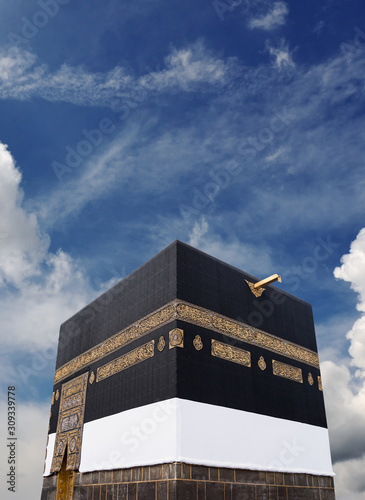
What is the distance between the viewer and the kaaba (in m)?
8.18

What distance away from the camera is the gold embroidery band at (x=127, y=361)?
9.30 meters

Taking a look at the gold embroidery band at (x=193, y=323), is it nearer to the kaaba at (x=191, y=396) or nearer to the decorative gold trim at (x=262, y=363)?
the kaaba at (x=191, y=396)

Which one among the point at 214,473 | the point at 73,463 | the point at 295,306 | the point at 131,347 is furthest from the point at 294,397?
the point at 73,463

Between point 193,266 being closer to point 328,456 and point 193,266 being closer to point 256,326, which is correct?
point 256,326

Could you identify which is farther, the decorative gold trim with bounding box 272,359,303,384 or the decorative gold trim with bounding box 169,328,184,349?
the decorative gold trim with bounding box 272,359,303,384

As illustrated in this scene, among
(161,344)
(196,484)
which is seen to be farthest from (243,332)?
(196,484)

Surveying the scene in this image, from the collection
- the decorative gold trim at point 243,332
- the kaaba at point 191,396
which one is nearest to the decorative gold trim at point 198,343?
the kaaba at point 191,396

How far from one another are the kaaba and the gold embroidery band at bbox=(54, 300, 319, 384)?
1.2 inches

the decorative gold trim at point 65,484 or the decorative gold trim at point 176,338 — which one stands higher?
the decorative gold trim at point 176,338

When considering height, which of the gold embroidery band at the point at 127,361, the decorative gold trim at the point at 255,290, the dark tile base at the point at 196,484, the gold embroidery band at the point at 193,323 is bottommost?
the dark tile base at the point at 196,484

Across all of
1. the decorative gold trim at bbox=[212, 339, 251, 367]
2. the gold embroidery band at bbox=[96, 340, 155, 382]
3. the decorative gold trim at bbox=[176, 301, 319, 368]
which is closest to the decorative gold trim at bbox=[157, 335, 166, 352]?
the gold embroidery band at bbox=[96, 340, 155, 382]

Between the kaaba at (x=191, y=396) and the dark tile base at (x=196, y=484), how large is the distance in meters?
0.02

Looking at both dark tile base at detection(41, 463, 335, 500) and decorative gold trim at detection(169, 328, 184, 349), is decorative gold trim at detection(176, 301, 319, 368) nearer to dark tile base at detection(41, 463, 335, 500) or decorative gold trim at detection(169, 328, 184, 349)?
decorative gold trim at detection(169, 328, 184, 349)

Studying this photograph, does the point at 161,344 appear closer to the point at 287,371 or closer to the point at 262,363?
the point at 262,363
